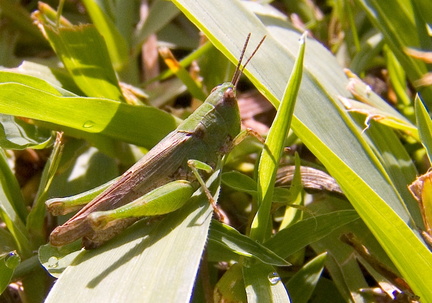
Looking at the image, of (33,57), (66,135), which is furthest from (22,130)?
(33,57)

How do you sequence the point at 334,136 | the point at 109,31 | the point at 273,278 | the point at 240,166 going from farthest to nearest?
1. the point at 109,31
2. the point at 240,166
3. the point at 334,136
4. the point at 273,278

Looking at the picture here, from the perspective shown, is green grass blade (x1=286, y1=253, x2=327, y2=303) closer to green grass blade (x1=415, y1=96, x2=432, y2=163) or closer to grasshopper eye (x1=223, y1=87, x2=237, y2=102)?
green grass blade (x1=415, y1=96, x2=432, y2=163)

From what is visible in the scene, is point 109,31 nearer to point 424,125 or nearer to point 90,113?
point 90,113

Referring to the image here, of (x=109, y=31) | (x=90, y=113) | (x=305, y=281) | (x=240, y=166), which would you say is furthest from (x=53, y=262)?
(x=109, y=31)

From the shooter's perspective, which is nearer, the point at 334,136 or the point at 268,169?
the point at 268,169

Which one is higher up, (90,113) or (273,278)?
(90,113)

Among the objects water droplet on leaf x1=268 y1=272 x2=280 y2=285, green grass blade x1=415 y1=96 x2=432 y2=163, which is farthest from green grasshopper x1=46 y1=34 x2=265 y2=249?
green grass blade x1=415 y1=96 x2=432 y2=163

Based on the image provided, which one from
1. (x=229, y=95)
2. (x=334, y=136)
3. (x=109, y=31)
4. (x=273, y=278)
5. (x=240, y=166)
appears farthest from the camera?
(x=109, y=31)
